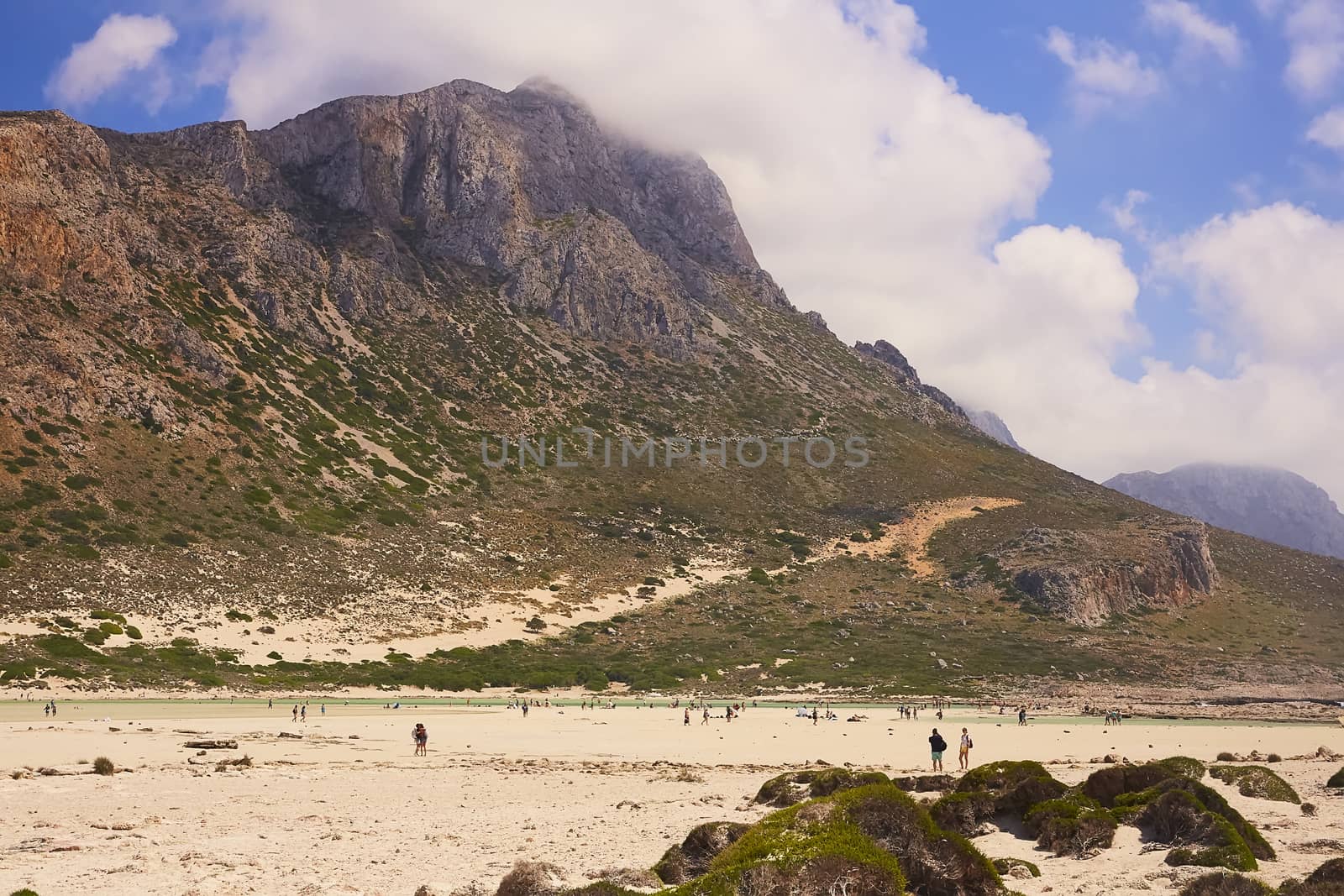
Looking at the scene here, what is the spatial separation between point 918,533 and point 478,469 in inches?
2236

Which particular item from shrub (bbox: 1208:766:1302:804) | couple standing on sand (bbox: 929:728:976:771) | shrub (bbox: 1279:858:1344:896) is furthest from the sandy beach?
couple standing on sand (bbox: 929:728:976:771)

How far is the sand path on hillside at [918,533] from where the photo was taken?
11362 cm

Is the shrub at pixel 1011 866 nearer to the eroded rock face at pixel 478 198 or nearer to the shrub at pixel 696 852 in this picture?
the shrub at pixel 696 852

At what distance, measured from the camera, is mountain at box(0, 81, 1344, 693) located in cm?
7281

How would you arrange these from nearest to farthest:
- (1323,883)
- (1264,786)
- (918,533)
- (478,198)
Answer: (1323,883) < (1264,786) < (918,533) < (478,198)

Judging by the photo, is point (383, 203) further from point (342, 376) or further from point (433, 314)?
point (342, 376)

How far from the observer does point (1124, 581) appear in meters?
107

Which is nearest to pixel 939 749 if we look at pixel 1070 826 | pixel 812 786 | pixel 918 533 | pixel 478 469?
pixel 812 786

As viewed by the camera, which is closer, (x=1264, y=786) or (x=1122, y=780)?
(x=1122, y=780)

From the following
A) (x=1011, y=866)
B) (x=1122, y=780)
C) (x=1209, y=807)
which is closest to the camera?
(x=1011, y=866)

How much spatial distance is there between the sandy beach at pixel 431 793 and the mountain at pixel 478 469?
22.5m

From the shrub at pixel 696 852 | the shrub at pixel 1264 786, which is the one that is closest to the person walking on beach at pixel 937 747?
the shrub at pixel 1264 786

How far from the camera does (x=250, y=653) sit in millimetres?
63250

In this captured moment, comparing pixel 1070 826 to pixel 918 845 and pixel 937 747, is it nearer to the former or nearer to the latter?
pixel 918 845
